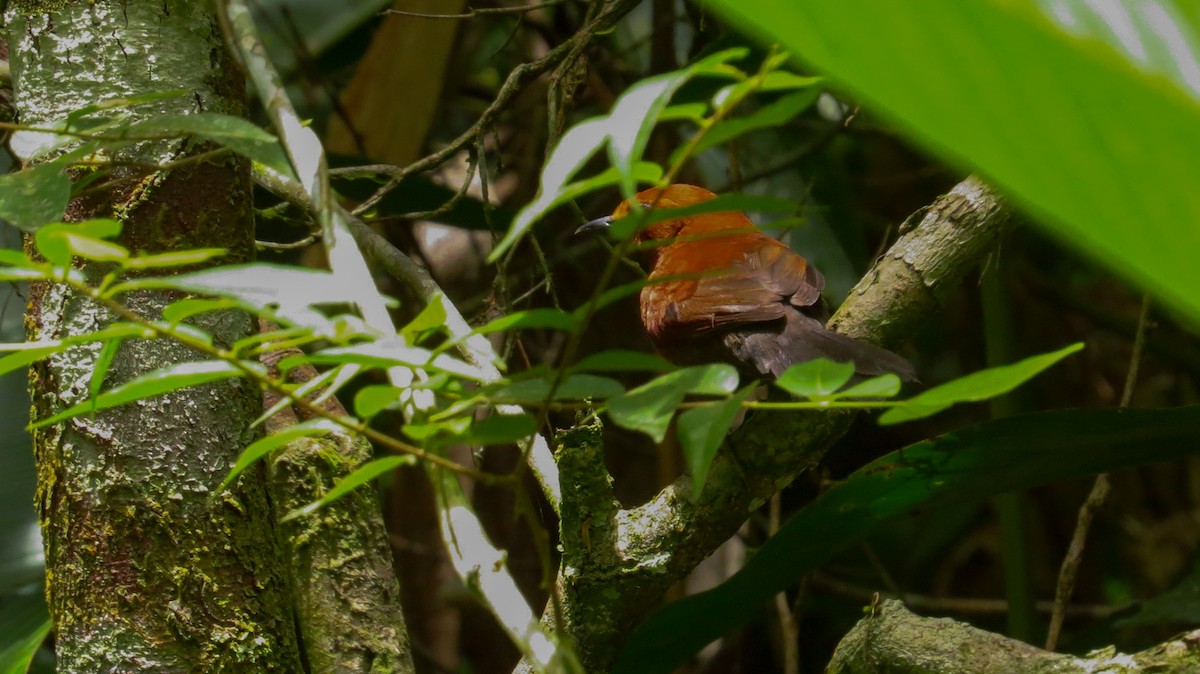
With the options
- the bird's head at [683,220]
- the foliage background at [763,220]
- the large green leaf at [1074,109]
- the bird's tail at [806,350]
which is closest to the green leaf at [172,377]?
the large green leaf at [1074,109]

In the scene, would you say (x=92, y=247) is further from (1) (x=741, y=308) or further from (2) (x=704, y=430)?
(1) (x=741, y=308)

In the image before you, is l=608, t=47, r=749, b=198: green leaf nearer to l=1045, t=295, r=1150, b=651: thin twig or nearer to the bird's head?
the bird's head

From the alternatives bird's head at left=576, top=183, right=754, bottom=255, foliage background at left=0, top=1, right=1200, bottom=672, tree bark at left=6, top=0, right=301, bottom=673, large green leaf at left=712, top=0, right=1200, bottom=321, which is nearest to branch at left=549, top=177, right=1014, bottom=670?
foliage background at left=0, top=1, right=1200, bottom=672

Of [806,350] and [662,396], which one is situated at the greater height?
[662,396]

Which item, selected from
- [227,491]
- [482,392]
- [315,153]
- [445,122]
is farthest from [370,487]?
[445,122]

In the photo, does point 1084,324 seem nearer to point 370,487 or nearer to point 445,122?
point 445,122

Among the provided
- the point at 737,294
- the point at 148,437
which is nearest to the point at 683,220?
the point at 737,294
